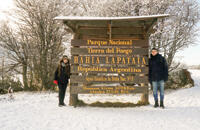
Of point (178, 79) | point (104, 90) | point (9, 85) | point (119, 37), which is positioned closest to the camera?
point (104, 90)

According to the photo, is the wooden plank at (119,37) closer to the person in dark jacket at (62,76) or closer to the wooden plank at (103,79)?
the person in dark jacket at (62,76)

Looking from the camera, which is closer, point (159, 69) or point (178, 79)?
point (159, 69)

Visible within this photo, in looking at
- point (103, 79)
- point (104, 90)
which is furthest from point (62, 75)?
point (104, 90)

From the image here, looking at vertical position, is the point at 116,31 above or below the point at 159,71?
above

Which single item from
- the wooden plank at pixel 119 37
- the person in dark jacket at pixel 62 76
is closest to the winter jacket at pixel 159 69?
the wooden plank at pixel 119 37

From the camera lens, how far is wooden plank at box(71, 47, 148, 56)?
19.5 ft

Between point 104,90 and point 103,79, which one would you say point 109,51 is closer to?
point 103,79

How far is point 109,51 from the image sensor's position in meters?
5.98

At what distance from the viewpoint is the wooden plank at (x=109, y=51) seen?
19.5ft

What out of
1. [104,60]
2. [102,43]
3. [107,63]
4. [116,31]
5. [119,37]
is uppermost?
[116,31]

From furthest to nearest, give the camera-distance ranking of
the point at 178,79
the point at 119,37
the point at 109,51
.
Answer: the point at 178,79
the point at 119,37
the point at 109,51

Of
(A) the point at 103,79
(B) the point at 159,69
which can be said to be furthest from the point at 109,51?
(B) the point at 159,69


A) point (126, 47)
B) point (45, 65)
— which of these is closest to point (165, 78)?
point (126, 47)

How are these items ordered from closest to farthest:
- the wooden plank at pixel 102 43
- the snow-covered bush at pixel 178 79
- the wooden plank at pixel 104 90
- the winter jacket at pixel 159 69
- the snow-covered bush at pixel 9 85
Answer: the winter jacket at pixel 159 69 → the wooden plank at pixel 104 90 → the wooden plank at pixel 102 43 → the snow-covered bush at pixel 178 79 → the snow-covered bush at pixel 9 85
